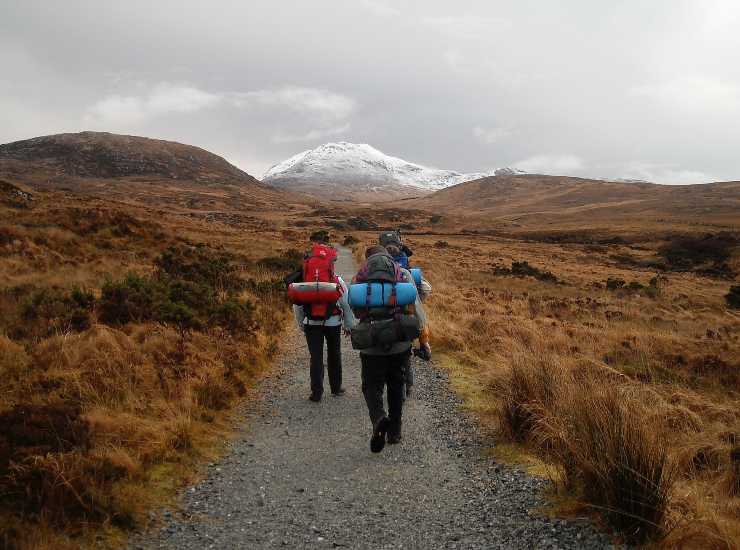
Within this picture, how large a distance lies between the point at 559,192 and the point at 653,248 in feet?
478

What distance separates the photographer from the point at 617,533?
3.28m

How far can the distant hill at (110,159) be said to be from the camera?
5842 inches

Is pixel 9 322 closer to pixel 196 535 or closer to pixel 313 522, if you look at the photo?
pixel 196 535

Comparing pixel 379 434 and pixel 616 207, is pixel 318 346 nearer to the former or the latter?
pixel 379 434

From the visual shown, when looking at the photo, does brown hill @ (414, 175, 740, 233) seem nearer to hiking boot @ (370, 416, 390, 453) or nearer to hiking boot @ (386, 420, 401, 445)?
hiking boot @ (386, 420, 401, 445)

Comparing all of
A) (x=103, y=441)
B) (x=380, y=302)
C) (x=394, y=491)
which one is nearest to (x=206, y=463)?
(x=103, y=441)

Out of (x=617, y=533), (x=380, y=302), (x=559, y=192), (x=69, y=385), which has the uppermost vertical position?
(x=559, y=192)

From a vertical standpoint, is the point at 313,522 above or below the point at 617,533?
below

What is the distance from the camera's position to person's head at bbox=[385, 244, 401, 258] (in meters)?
6.95

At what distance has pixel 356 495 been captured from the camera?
174 inches

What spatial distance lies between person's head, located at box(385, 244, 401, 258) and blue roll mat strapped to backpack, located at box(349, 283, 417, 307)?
1851 millimetres

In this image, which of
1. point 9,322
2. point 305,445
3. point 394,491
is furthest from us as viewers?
point 9,322

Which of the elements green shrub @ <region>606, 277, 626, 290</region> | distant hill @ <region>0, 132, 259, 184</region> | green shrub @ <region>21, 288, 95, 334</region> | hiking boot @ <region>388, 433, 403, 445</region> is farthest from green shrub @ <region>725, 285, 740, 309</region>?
distant hill @ <region>0, 132, 259, 184</region>

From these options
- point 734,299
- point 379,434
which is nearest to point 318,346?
point 379,434
